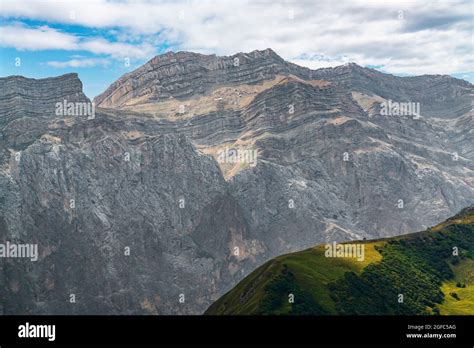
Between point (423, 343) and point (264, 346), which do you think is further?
point (423, 343)

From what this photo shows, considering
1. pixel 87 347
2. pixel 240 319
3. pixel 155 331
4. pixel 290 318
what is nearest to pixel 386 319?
pixel 290 318

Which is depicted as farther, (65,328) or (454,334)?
(454,334)

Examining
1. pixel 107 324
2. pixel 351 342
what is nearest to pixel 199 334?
pixel 107 324

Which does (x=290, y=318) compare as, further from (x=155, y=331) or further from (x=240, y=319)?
(x=155, y=331)

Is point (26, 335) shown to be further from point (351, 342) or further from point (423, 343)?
point (423, 343)

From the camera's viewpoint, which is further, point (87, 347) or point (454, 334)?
point (454, 334)

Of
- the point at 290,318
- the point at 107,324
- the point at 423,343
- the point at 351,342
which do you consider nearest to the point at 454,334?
the point at 423,343

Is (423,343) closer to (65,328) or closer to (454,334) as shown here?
(454,334)
